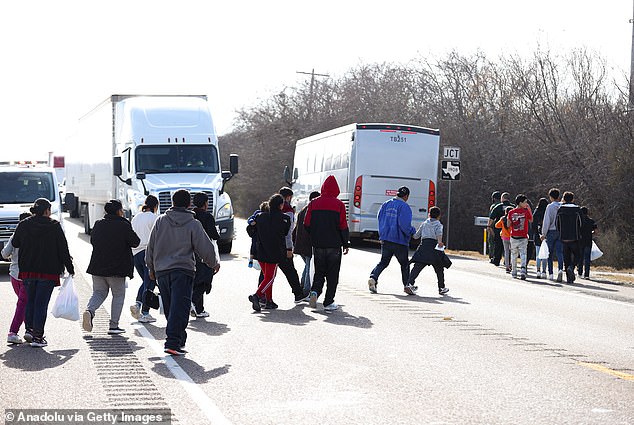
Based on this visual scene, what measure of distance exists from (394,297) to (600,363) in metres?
6.92

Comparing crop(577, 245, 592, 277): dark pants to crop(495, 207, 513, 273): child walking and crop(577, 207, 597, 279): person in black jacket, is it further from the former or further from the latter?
crop(495, 207, 513, 273): child walking

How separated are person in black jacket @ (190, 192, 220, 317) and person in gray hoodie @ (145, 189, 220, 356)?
110 inches

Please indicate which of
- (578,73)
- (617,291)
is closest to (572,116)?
(578,73)

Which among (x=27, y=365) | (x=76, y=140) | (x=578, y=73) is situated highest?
(x=578, y=73)

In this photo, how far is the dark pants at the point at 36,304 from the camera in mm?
11555

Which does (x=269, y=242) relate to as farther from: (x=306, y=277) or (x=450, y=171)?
(x=450, y=171)

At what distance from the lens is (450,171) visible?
3075cm

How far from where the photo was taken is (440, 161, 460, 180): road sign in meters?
30.7

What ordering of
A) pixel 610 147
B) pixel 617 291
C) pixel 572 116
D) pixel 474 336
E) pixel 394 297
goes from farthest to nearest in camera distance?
pixel 572 116
pixel 610 147
pixel 617 291
pixel 394 297
pixel 474 336

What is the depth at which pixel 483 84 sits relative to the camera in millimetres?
42438

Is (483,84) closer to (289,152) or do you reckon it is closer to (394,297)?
(289,152)

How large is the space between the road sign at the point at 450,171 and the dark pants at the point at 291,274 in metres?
A: 15.3

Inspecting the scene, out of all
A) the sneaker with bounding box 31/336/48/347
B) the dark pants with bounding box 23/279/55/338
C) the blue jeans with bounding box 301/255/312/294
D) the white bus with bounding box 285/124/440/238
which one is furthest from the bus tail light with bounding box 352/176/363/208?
the sneaker with bounding box 31/336/48/347

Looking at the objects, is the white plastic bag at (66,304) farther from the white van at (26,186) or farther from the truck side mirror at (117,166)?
the truck side mirror at (117,166)
